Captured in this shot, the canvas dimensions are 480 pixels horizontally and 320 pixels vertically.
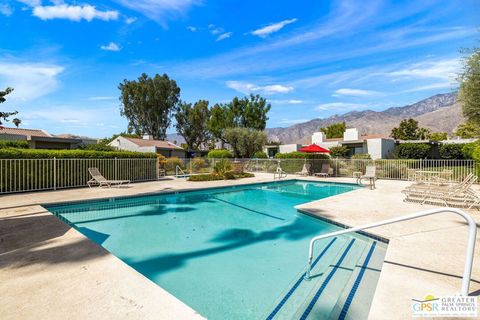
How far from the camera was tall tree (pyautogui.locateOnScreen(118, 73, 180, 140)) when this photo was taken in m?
43.2

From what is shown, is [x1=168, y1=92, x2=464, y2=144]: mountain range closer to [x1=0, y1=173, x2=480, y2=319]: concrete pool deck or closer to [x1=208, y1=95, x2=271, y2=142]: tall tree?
[x1=208, y1=95, x2=271, y2=142]: tall tree

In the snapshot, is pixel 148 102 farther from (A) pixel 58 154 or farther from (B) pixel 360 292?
(B) pixel 360 292

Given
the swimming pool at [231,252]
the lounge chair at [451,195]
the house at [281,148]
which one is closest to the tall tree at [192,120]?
the house at [281,148]

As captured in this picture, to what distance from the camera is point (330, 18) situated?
1285cm

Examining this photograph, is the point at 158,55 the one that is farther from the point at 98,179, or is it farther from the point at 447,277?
the point at 447,277

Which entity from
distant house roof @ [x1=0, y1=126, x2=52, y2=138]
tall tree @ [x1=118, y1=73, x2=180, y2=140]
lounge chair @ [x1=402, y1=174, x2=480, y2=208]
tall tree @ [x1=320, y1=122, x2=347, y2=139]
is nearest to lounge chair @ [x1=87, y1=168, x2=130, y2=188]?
lounge chair @ [x1=402, y1=174, x2=480, y2=208]

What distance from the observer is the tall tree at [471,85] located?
31.4 feet

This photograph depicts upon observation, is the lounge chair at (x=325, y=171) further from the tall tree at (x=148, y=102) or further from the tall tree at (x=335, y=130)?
the tall tree at (x=335, y=130)

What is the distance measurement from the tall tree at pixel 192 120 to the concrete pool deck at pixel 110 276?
4372 cm

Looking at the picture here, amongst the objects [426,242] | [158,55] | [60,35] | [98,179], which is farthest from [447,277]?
[158,55]

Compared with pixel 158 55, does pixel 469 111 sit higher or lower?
lower

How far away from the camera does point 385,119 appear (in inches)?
4417

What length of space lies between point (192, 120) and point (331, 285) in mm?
46735

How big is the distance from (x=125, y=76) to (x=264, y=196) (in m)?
41.7
